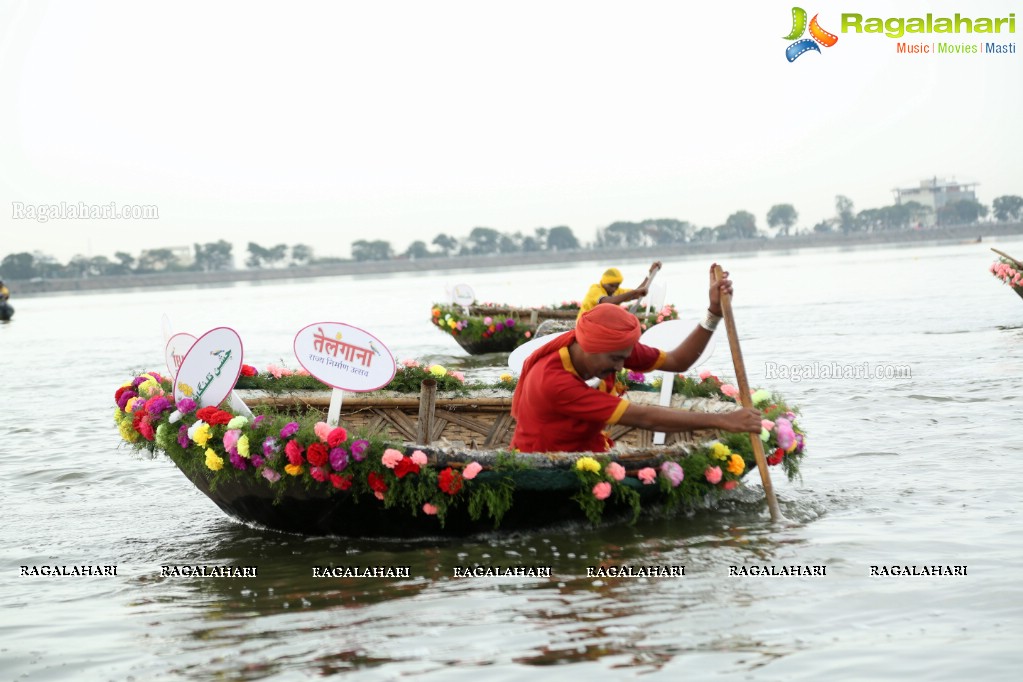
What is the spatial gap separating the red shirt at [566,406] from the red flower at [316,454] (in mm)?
1252

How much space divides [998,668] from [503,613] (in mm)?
2410

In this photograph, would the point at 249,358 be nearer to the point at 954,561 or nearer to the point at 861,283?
the point at 954,561

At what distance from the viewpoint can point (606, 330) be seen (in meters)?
6.56

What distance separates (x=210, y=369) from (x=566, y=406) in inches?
104

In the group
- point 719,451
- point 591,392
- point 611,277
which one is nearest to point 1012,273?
point 611,277

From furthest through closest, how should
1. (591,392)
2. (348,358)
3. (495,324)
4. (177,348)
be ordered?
(495,324) → (177,348) → (348,358) → (591,392)

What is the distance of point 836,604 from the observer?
588 cm

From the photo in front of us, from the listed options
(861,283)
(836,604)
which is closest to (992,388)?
(836,604)

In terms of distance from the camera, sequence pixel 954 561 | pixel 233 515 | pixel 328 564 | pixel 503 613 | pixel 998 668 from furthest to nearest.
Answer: pixel 233 515 → pixel 328 564 → pixel 954 561 → pixel 503 613 → pixel 998 668

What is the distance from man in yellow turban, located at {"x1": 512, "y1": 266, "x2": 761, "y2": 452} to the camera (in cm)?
660

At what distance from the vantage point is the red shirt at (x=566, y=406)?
22.0ft

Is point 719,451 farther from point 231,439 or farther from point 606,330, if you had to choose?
point 231,439

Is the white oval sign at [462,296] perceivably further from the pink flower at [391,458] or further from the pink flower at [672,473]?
the pink flower at [391,458]

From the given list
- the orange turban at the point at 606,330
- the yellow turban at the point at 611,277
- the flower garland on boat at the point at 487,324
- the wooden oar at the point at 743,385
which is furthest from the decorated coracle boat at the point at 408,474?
the flower garland on boat at the point at 487,324
